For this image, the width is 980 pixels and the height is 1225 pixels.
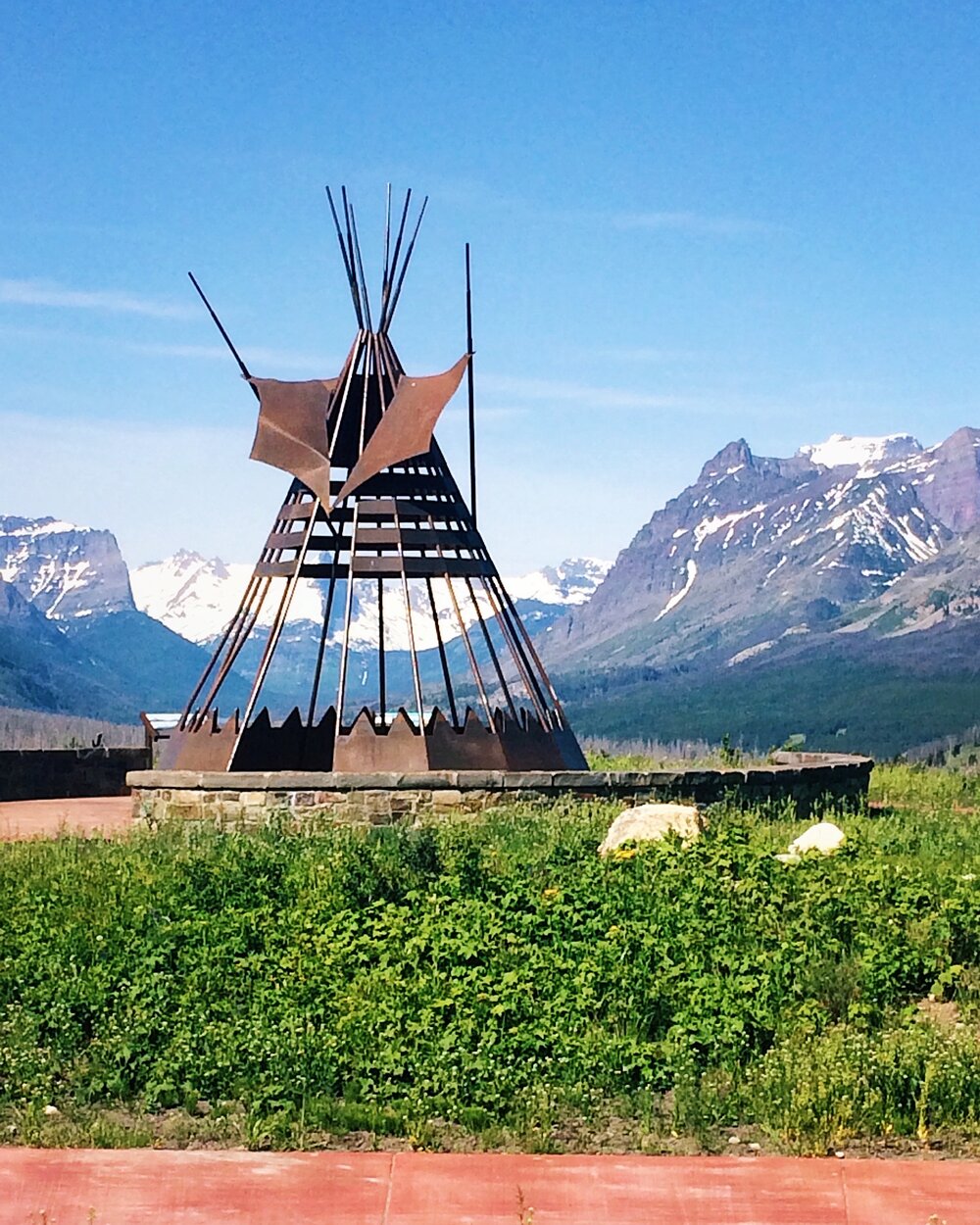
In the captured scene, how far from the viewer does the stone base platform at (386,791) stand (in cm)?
2278

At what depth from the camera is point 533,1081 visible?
11.1 m

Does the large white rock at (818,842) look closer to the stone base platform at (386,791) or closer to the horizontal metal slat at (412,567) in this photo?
the stone base platform at (386,791)

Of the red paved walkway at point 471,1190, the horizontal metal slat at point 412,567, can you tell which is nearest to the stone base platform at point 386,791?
Result: the horizontal metal slat at point 412,567

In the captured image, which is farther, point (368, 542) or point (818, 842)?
point (368, 542)

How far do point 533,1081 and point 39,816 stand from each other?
1666 cm

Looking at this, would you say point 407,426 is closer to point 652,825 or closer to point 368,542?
point 368,542

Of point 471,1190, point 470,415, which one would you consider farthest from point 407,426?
point 471,1190

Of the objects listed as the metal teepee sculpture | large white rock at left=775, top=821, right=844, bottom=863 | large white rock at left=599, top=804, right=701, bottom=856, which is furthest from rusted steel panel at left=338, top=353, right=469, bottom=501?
large white rock at left=775, top=821, right=844, bottom=863

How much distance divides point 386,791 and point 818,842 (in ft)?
20.3

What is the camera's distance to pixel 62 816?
83.8 ft

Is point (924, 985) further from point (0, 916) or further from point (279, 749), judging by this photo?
point (279, 749)

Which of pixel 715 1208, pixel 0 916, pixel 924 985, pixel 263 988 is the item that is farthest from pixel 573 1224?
pixel 0 916

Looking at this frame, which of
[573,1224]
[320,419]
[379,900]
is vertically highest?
[320,419]

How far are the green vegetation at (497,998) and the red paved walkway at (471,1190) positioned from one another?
0.78 metres
